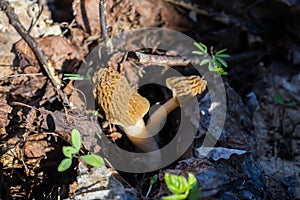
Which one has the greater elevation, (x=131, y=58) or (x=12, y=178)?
(x=131, y=58)

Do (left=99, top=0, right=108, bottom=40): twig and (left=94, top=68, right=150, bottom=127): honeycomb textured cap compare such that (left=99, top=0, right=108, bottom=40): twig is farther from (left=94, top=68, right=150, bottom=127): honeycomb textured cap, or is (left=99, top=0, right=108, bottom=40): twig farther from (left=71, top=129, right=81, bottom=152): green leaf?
(left=71, top=129, right=81, bottom=152): green leaf

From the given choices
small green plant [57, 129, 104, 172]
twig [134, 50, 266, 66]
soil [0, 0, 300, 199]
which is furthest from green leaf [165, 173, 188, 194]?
twig [134, 50, 266, 66]

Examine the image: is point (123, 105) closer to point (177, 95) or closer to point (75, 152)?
point (177, 95)

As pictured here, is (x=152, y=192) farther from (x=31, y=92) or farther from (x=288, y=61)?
(x=288, y=61)

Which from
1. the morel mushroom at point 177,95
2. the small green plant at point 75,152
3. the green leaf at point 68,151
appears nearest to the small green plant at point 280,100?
the morel mushroom at point 177,95

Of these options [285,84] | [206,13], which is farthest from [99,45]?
[285,84]

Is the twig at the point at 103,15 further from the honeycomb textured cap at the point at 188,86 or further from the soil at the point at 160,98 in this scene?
the honeycomb textured cap at the point at 188,86
